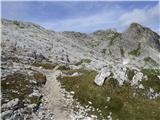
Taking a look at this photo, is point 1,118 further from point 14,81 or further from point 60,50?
point 60,50

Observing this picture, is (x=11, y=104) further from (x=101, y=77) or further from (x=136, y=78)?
(x=136, y=78)

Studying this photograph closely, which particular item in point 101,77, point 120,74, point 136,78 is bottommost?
point 101,77

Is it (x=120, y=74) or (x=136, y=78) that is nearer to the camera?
(x=136, y=78)

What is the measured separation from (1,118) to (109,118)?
490 inches

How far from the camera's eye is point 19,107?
35.5 meters

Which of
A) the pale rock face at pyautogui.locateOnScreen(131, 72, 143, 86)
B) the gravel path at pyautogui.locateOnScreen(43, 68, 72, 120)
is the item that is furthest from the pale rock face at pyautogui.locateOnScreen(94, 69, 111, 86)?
the gravel path at pyautogui.locateOnScreen(43, 68, 72, 120)

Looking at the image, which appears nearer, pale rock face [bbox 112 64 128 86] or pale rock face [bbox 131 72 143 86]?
pale rock face [bbox 131 72 143 86]

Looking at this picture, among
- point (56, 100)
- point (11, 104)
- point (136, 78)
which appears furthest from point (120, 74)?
point (11, 104)

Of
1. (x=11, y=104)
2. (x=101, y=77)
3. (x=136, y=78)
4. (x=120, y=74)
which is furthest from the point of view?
(x=120, y=74)

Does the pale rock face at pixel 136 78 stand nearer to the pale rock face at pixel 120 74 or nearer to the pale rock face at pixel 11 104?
the pale rock face at pixel 120 74

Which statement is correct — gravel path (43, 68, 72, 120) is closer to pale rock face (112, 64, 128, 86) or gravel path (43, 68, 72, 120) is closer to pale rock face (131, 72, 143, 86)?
pale rock face (112, 64, 128, 86)

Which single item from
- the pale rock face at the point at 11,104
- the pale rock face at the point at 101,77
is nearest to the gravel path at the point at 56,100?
the pale rock face at the point at 11,104

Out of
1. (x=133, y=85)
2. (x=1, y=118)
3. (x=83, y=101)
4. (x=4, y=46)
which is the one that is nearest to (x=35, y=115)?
(x=1, y=118)

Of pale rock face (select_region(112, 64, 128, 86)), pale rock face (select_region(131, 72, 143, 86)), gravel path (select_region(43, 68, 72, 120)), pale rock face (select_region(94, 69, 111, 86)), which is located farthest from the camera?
pale rock face (select_region(112, 64, 128, 86))
